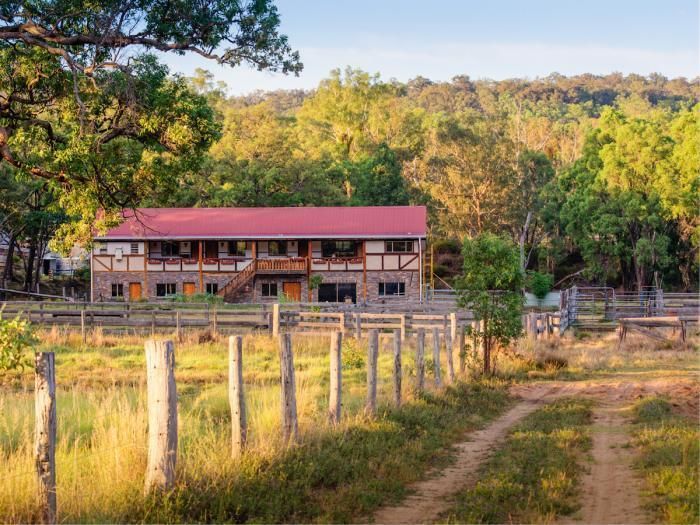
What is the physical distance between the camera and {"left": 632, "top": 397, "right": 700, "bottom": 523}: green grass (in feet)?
29.5

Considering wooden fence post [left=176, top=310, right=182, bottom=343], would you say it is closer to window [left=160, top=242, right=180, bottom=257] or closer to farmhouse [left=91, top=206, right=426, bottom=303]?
farmhouse [left=91, top=206, right=426, bottom=303]

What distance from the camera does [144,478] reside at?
8805 mm

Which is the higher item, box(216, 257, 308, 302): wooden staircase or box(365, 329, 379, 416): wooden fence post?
box(216, 257, 308, 302): wooden staircase

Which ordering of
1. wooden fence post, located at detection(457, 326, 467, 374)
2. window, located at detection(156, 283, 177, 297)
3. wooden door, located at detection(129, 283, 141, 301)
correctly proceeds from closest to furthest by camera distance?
wooden fence post, located at detection(457, 326, 467, 374)
window, located at detection(156, 283, 177, 297)
wooden door, located at detection(129, 283, 141, 301)

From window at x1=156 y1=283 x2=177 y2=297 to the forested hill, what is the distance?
504 centimetres

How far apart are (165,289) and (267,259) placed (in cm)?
622

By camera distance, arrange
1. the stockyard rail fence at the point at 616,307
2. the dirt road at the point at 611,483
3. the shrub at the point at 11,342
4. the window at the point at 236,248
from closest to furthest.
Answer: the shrub at the point at 11,342 → the dirt road at the point at 611,483 → the stockyard rail fence at the point at 616,307 → the window at the point at 236,248

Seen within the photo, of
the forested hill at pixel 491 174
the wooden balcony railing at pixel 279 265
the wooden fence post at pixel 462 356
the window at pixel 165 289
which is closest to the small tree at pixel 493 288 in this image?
the wooden fence post at pixel 462 356

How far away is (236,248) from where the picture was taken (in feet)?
175

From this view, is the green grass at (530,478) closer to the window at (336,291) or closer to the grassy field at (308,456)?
the grassy field at (308,456)

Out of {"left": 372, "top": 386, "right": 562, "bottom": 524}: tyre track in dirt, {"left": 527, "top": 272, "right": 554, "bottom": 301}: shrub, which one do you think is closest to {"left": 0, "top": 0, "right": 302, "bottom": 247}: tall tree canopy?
{"left": 372, "top": 386, "right": 562, "bottom": 524}: tyre track in dirt

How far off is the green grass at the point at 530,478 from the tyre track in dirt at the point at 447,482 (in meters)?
0.17

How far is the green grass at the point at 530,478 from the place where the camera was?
9148 mm

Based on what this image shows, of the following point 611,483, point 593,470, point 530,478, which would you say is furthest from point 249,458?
point 593,470
